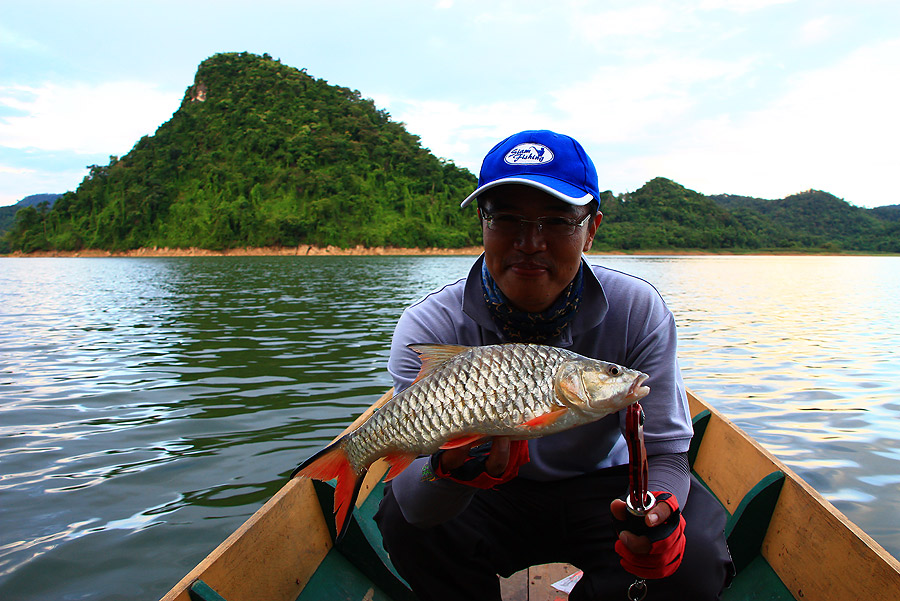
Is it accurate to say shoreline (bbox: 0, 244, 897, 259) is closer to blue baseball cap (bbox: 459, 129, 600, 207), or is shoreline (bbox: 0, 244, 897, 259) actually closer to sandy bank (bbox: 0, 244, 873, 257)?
sandy bank (bbox: 0, 244, 873, 257)

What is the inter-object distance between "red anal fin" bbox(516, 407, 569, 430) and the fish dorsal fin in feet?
1.19

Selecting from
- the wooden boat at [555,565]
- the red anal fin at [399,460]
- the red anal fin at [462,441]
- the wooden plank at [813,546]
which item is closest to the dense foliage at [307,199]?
the wooden plank at [813,546]

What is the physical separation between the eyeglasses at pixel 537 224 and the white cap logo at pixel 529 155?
0.21 meters

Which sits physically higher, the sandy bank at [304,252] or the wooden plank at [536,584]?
the sandy bank at [304,252]

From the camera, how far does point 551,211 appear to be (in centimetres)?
216

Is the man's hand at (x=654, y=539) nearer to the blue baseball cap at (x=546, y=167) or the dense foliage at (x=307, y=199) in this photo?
the blue baseball cap at (x=546, y=167)

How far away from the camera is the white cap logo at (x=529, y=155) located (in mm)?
2149

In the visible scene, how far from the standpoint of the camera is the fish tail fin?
210 centimetres

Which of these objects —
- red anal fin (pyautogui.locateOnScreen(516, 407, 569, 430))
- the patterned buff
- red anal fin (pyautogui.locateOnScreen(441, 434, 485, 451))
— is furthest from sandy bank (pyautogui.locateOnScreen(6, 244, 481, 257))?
red anal fin (pyautogui.locateOnScreen(516, 407, 569, 430))

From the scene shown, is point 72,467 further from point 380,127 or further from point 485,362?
point 380,127

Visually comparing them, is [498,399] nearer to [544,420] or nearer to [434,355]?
[544,420]

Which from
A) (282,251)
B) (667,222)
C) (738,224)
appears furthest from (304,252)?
(738,224)

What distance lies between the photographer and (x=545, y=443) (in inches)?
93.8

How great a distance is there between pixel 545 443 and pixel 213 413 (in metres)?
5.72
